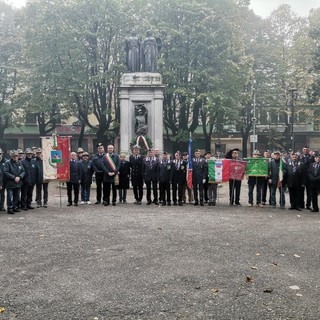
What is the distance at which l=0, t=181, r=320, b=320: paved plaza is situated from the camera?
5.14 meters

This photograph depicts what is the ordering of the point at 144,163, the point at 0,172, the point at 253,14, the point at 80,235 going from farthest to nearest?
the point at 253,14
the point at 144,163
the point at 0,172
the point at 80,235

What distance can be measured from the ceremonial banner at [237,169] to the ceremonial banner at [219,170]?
149 millimetres

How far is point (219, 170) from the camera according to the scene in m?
14.7

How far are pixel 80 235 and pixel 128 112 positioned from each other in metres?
14.5

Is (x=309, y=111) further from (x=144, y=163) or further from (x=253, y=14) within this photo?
(x=144, y=163)

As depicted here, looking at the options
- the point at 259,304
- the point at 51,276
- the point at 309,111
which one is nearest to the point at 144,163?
the point at 51,276

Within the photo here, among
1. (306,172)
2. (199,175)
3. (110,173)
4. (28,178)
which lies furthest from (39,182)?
(306,172)

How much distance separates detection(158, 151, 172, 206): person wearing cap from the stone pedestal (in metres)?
8.30

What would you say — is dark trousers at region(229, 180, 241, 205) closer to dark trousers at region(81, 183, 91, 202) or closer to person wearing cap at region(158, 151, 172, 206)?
person wearing cap at region(158, 151, 172, 206)

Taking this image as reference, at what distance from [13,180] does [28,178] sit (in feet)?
2.56

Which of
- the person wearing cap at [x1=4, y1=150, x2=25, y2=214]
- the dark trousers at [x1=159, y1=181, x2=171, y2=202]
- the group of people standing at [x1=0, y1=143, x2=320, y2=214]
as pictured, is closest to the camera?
the person wearing cap at [x1=4, y1=150, x2=25, y2=214]

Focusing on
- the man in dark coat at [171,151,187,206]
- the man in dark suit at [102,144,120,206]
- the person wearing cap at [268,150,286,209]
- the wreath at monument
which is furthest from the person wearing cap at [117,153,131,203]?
the wreath at monument

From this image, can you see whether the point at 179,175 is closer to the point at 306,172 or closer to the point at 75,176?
the point at 75,176

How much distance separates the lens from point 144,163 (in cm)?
1488
